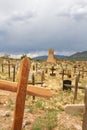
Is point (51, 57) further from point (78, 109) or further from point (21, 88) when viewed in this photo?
point (78, 109)

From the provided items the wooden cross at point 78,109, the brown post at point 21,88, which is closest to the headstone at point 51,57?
the brown post at point 21,88

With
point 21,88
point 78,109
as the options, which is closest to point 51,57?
point 21,88

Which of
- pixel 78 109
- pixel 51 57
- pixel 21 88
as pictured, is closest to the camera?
pixel 78 109

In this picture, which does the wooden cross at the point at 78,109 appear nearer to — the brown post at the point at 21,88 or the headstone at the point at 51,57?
the brown post at the point at 21,88

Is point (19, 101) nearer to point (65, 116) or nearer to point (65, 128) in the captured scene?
point (65, 128)

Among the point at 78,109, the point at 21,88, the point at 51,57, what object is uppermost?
the point at 51,57

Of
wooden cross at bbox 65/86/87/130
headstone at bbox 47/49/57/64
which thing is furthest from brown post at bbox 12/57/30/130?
headstone at bbox 47/49/57/64

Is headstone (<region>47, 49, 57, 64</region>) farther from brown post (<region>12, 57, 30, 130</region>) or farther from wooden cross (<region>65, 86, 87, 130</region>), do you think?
wooden cross (<region>65, 86, 87, 130</region>)

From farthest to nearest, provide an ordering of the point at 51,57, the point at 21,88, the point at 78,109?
the point at 51,57 < the point at 21,88 < the point at 78,109

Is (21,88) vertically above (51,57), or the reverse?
(51,57)

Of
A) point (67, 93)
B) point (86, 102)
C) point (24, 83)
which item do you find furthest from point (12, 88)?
point (67, 93)

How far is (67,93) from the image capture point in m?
24.7

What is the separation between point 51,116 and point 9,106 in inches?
81.6

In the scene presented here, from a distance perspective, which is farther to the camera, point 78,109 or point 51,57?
point 51,57
